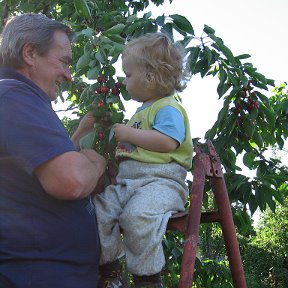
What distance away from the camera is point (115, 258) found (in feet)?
6.29

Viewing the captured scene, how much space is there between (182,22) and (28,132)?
5.60 ft

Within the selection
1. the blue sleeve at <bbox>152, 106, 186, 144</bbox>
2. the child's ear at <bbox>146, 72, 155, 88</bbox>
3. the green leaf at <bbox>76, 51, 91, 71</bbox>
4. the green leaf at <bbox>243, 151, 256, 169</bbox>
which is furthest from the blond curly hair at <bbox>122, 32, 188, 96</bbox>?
the green leaf at <bbox>243, 151, 256, 169</bbox>

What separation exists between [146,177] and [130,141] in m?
0.14

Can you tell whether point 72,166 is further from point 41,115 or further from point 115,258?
point 115,258

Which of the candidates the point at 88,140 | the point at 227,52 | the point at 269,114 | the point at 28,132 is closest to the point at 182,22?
the point at 227,52

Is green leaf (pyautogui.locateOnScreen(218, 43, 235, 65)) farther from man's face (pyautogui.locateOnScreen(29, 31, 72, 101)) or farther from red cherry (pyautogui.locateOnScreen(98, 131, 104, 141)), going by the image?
man's face (pyautogui.locateOnScreen(29, 31, 72, 101))

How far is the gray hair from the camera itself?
6.11ft

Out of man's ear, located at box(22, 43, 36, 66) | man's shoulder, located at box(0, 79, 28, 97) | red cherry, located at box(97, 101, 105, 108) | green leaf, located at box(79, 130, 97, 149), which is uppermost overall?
red cherry, located at box(97, 101, 105, 108)

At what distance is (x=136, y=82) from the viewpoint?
208 cm

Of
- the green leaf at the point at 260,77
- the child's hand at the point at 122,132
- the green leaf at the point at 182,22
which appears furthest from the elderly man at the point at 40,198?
the green leaf at the point at 260,77

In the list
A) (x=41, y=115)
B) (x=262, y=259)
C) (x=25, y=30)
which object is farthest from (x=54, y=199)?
(x=262, y=259)

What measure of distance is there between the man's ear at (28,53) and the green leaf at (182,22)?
138 cm

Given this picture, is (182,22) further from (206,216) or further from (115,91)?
Answer: (206,216)

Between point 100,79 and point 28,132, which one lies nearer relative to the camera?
point 28,132
